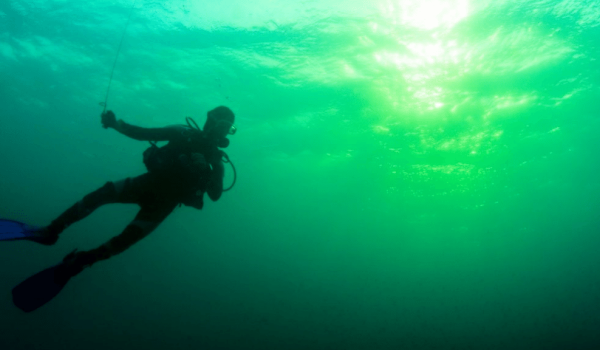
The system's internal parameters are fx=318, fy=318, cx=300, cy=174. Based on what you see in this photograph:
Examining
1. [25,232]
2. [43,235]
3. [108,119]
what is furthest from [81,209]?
[108,119]

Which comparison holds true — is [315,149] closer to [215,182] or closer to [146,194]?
[215,182]

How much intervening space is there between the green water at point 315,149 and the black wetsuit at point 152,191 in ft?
29.1

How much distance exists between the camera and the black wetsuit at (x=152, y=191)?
11.6 feet

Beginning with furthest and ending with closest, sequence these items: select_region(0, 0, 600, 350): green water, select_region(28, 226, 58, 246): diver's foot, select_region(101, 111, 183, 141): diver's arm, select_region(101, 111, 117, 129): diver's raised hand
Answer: select_region(0, 0, 600, 350): green water
select_region(101, 111, 183, 141): diver's arm
select_region(101, 111, 117, 129): diver's raised hand
select_region(28, 226, 58, 246): diver's foot

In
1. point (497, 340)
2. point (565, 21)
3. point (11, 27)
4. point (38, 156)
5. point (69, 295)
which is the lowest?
point (69, 295)

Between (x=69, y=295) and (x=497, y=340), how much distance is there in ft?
188

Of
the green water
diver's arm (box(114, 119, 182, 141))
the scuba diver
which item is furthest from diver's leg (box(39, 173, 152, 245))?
the green water

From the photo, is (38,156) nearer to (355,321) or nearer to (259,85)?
(259,85)

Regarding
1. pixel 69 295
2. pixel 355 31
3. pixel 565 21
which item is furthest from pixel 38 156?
pixel 565 21

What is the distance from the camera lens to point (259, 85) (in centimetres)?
1544

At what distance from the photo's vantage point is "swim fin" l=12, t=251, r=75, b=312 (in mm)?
3230

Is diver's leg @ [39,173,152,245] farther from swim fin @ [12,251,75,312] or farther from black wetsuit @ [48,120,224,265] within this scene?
swim fin @ [12,251,75,312]

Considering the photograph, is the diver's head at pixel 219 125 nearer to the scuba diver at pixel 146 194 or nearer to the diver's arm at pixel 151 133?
the scuba diver at pixel 146 194

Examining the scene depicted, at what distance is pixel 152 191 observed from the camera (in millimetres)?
3807
